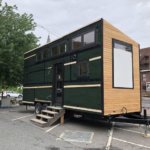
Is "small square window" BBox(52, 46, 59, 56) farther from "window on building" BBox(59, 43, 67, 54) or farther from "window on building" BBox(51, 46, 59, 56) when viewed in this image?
"window on building" BBox(59, 43, 67, 54)

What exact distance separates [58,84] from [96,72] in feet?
11.5

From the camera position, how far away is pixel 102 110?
9.73 m

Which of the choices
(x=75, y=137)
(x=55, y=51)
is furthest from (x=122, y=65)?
(x=55, y=51)

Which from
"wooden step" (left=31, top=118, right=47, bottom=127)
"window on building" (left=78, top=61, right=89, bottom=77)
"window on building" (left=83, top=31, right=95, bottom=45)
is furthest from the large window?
"wooden step" (left=31, top=118, right=47, bottom=127)

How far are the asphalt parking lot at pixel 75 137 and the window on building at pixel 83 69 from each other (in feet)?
7.58

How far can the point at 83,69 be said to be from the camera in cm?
1123

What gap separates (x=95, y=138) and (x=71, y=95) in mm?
3034

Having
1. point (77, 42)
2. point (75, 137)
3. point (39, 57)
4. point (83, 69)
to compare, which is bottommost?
point (75, 137)

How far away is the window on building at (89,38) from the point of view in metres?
10.7

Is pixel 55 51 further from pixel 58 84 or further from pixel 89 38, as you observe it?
pixel 89 38

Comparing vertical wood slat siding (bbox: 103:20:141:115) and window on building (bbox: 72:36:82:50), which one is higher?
window on building (bbox: 72:36:82:50)

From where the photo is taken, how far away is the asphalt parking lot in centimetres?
781

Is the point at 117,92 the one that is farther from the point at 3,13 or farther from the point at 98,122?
the point at 3,13

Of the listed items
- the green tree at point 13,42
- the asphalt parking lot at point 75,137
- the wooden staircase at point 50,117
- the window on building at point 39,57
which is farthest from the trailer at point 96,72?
the green tree at point 13,42
